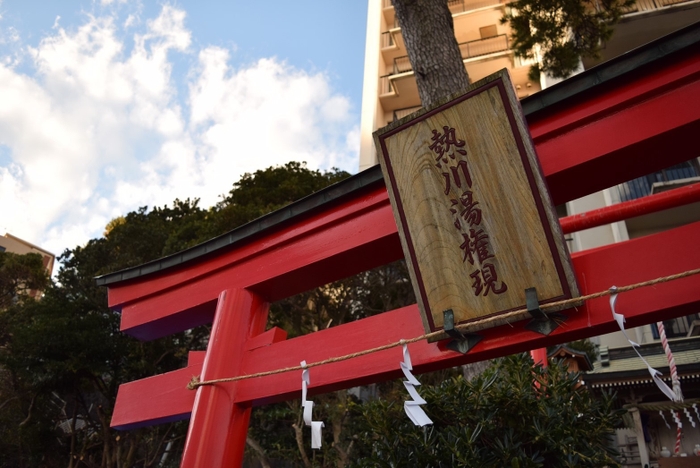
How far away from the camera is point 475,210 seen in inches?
102

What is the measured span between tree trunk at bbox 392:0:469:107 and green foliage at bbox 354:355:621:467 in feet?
9.64

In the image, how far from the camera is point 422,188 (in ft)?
9.07

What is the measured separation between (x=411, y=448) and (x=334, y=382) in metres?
0.91

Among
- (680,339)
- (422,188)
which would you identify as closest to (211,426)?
(422,188)

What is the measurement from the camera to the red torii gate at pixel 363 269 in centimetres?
230

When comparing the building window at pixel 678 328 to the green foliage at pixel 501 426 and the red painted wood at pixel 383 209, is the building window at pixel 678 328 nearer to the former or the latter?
the green foliage at pixel 501 426

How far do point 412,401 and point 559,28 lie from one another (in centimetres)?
628

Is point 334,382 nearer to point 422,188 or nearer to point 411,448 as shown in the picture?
point 411,448

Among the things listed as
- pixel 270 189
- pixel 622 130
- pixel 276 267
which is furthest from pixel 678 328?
pixel 276 267

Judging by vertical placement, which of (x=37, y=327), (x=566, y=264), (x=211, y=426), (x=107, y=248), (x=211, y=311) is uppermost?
(x=107, y=248)

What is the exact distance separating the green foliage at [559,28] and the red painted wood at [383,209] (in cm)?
494

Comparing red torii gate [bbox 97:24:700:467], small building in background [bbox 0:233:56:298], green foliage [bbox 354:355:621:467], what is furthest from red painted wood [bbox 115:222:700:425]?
small building in background [bbox 0:233:56:298]

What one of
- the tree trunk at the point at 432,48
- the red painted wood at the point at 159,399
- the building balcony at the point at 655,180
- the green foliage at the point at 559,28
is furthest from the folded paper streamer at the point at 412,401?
the building balcony at the point at 655,180

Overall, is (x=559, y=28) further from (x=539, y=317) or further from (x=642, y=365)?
(x=642, y=365)
